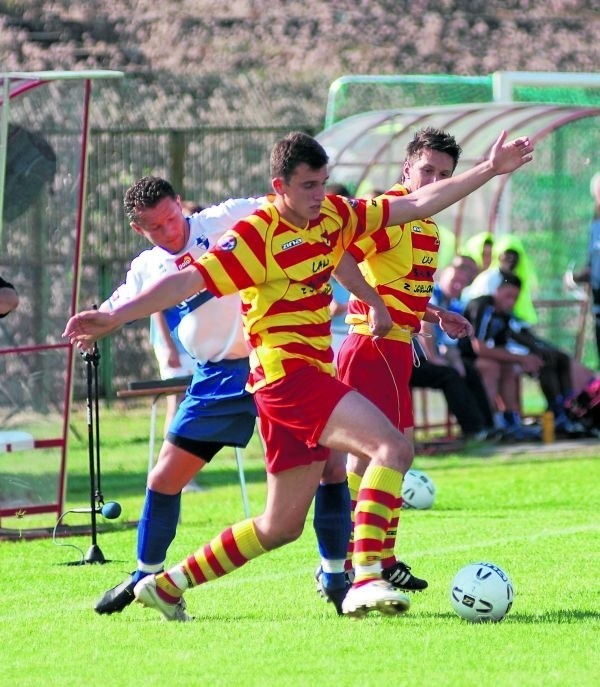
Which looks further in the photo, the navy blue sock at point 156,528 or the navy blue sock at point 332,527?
the navy blue sock at point 156,528

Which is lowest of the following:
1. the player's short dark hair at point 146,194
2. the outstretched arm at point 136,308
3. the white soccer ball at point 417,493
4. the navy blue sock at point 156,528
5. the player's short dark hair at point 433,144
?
the white soccer ball at point 417,493

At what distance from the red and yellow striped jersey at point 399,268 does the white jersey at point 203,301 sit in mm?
678

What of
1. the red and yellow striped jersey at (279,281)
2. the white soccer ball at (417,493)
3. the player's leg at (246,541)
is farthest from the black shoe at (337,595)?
the white soccer ball at (417,493)

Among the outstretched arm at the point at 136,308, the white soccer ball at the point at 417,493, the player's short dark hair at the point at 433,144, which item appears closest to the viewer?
the outstretched arm at the point at 136,308

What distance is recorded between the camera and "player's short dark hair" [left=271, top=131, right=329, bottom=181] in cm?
666

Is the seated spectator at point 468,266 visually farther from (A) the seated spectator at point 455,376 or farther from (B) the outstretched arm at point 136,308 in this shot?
(B) the outstretched arm at point 136,308

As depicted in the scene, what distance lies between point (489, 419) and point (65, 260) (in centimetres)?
552

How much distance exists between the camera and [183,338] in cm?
772

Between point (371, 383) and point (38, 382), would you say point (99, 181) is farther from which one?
point (371, 383)

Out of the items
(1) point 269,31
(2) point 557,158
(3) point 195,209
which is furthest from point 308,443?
(1) point 269,31

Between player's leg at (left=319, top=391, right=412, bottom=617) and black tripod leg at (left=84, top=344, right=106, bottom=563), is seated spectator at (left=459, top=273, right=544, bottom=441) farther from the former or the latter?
player's leg at (left=319, top=391, right=412, bottom=617)

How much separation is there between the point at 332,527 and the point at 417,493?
3.97 m

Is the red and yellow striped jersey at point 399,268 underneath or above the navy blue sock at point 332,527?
above

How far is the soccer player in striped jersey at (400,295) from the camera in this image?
7.89 m
